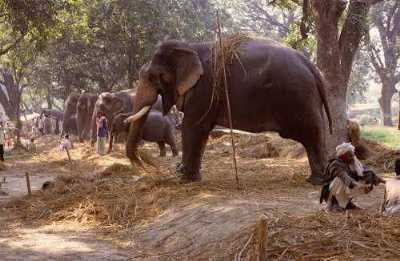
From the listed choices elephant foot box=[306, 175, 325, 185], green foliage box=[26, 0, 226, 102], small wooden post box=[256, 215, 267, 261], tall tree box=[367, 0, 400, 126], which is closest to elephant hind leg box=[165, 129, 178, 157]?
green foliage box=[26, 0, 226, 102]

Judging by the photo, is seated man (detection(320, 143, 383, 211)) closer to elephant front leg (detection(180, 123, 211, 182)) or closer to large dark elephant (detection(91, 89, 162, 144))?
elephant front leg (detection(180, 123, 211, 182))

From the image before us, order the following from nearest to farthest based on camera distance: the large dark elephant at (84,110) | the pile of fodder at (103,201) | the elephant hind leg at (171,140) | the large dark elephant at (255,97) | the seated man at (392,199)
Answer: the seated man at (392,199) → the pile of fodder at (103,201) → the large dark elephant at (255,97) → the elephant hind leg at (171,140) → the large dark elephant at (84,110)

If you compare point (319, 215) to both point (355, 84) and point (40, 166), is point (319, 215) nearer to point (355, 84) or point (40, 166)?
Answer: point (40, 166)

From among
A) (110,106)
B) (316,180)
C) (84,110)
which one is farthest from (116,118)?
(316,180)

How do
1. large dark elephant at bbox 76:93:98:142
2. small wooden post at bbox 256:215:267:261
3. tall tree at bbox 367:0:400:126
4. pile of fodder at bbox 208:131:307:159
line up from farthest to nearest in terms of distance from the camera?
tall tree at bbox 367:0:400:126 < large dark elephant at bbox 76:93:98:142 < pile of fodder at bbox 208:131:307:159 < small wooden post at bbox 256:215:267:261

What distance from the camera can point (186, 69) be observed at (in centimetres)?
1025

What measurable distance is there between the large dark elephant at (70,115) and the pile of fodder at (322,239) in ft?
74.3

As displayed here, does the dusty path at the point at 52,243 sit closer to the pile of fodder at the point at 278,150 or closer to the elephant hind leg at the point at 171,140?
the pile of fodder at the point at 278,150

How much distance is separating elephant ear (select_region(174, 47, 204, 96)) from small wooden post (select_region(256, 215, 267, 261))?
5.47 meters

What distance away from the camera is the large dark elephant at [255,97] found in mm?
9805

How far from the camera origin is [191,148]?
10.1 meters

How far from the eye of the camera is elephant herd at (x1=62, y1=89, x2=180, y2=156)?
1777cm

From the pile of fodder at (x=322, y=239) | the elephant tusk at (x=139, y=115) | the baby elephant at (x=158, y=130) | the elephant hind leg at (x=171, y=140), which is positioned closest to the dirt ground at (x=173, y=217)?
the pile of fodder at (x=322, y=239)

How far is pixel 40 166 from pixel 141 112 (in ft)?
24.6
